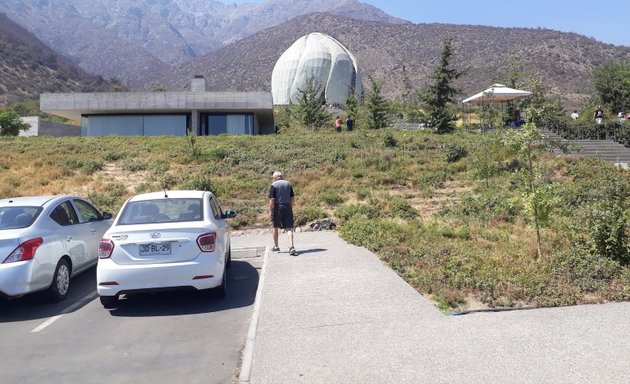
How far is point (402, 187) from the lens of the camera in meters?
18.2

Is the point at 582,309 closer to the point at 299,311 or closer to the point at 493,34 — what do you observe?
the point at 299,311

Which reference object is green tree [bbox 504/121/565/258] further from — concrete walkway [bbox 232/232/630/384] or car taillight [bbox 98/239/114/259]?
car taillight [bbox 98/239/114/259]

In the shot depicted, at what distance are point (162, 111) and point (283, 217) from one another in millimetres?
27226

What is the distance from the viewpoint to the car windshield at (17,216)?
23.9 feet

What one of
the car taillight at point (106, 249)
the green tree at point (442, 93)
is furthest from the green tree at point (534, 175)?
the green tree at point (442, 93)

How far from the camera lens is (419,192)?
17516mm

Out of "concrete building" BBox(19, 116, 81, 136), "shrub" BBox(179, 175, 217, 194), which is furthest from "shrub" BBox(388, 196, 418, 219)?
"concrete building" BBox(19, 116, 81, 136)

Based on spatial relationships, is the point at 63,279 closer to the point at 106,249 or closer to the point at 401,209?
the point at 106,249

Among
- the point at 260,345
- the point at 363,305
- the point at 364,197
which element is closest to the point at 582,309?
the point at 363,305

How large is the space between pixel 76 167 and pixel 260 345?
64.4 ft

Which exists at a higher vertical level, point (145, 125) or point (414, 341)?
point (145, 125)

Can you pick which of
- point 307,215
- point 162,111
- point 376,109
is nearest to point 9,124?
point 162,111

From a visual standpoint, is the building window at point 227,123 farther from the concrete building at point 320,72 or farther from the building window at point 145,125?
the concrete building at point 320,72

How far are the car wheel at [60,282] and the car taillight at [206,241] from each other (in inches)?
89.0
